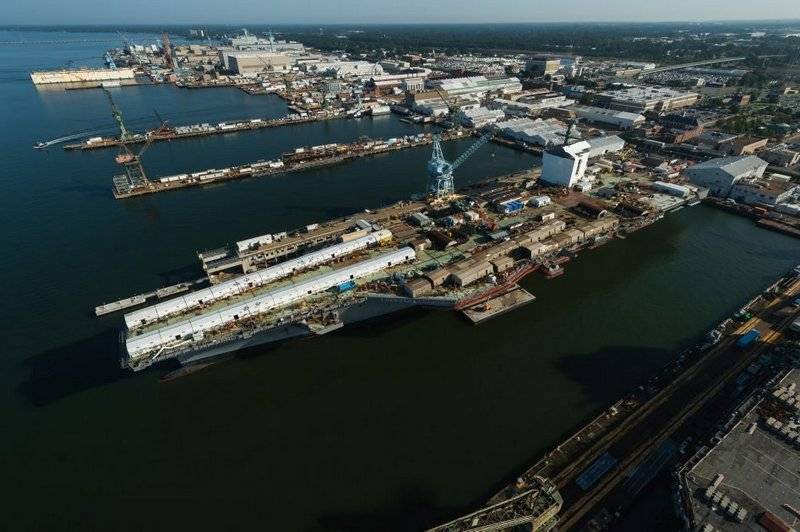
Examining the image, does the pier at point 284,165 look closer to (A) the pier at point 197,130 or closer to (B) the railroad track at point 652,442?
(A) the pier at point 197,130

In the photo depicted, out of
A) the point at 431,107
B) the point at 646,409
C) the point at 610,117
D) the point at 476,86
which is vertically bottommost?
the point at 646,409

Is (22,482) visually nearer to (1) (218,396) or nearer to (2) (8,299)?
(1) (218,396)

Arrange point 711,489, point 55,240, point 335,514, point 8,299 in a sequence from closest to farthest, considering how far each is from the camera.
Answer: point 711,489
point 335,514
point 8,299
point 55,240

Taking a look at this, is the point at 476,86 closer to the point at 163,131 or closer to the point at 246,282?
the point at 163,131

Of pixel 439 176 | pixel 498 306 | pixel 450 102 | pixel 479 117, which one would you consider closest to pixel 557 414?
pixel 498 306

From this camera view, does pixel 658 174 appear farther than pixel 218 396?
Yes

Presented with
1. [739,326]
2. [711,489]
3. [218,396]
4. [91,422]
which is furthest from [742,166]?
[91,422]

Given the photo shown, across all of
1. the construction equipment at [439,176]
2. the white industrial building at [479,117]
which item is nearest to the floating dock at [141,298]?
the construction equipment at [439,176]
